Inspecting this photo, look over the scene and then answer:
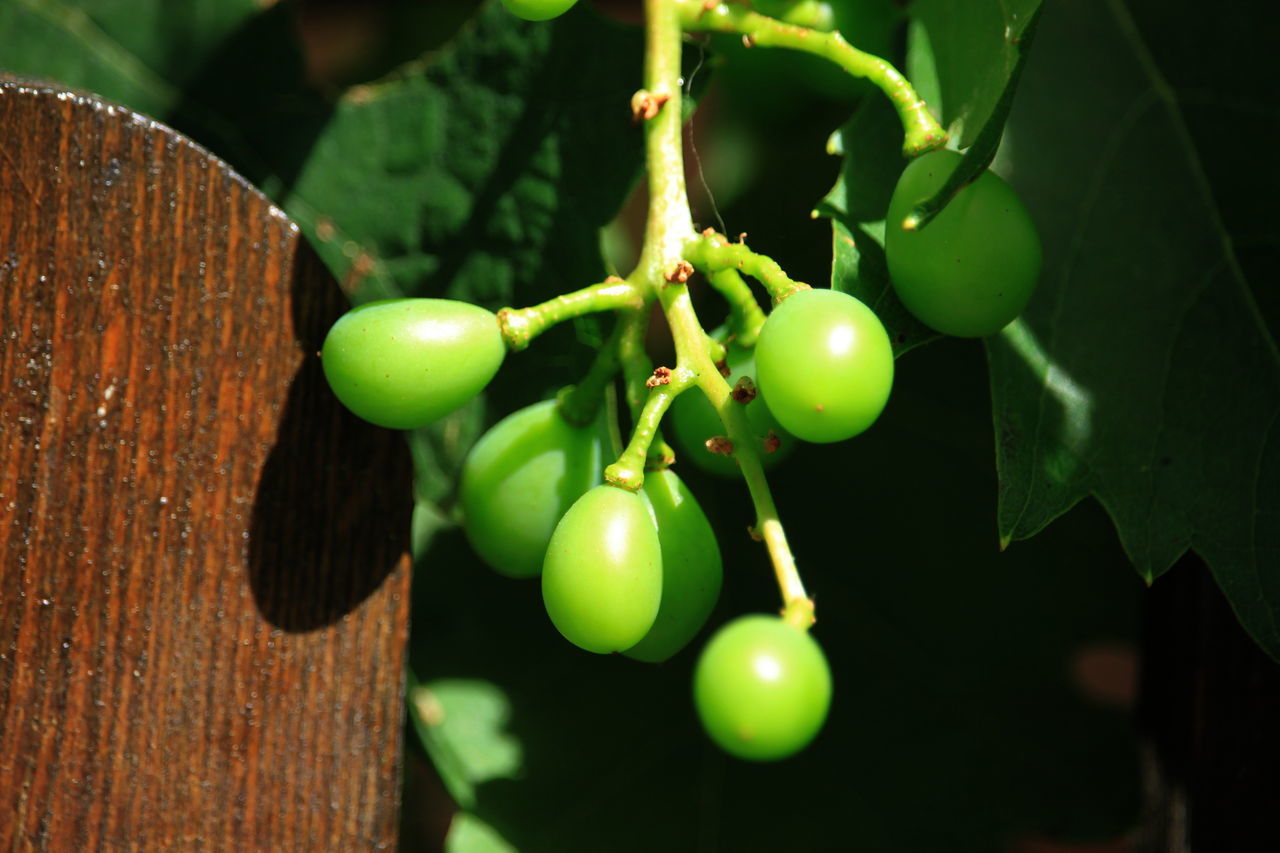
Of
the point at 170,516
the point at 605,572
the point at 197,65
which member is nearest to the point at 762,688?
the point at 605,572

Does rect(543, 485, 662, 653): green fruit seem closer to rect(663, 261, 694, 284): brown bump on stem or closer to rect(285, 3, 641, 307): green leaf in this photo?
rect(663, 261, 694, 284): brown bump on stem

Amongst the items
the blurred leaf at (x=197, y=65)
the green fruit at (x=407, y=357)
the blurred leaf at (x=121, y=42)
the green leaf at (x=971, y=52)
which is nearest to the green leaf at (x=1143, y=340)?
the green leaf at (x=971, y=52)

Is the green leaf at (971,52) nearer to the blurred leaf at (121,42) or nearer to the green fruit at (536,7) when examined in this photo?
the green fruit at (536,7)

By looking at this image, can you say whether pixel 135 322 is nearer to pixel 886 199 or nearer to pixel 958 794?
pixel 886 199

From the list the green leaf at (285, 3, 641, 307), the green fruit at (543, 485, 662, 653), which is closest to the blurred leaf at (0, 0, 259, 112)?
the green leaf at (285, 3, 641, 307)

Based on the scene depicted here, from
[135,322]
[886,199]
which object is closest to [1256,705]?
[886,199]

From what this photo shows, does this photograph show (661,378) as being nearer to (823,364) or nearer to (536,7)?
(823,364)
